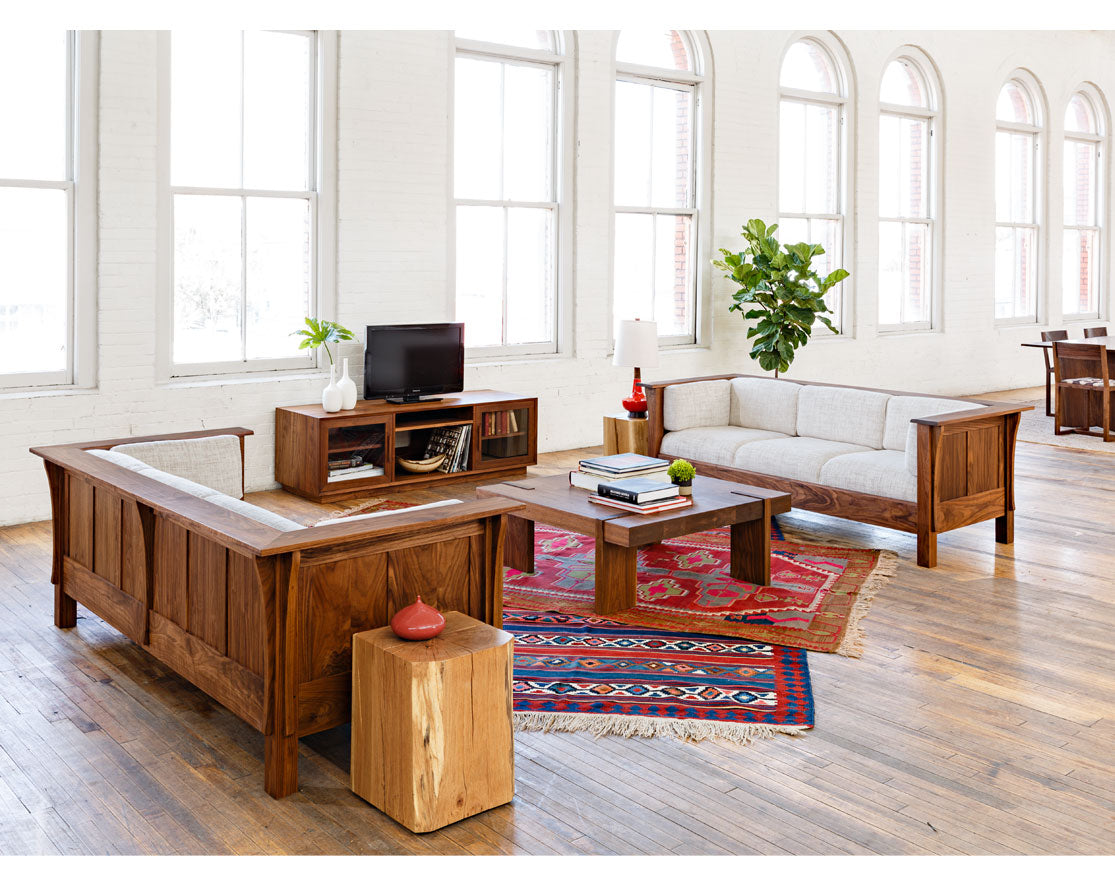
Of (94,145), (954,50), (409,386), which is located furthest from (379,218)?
(954,50)

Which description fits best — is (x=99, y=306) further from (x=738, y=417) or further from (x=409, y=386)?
(x=738, y=417)

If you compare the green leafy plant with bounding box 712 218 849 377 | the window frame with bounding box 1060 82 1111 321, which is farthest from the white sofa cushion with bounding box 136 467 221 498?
the window frame with bounding box 1060 82 1111 321

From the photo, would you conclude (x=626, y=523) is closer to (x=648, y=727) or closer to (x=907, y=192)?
(x=648, y=727)

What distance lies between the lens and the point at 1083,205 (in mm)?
14312

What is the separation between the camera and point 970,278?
12.6 metres

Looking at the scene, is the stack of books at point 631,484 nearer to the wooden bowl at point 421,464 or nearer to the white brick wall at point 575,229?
the wooden bowl at point 421,464

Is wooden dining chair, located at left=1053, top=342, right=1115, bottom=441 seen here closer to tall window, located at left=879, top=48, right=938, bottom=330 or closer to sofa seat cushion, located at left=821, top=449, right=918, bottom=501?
tall window, located at left=879, top=48, right=938, bottom=330

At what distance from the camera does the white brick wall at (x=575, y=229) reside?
21.7ft

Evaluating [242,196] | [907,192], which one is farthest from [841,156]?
[242,196]

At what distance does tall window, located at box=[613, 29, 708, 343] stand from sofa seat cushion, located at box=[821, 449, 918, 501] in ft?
12.7

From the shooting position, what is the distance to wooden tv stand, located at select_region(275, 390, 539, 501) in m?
7.07

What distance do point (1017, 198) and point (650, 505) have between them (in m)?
10.5

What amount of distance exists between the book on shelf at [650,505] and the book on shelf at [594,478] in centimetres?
11
